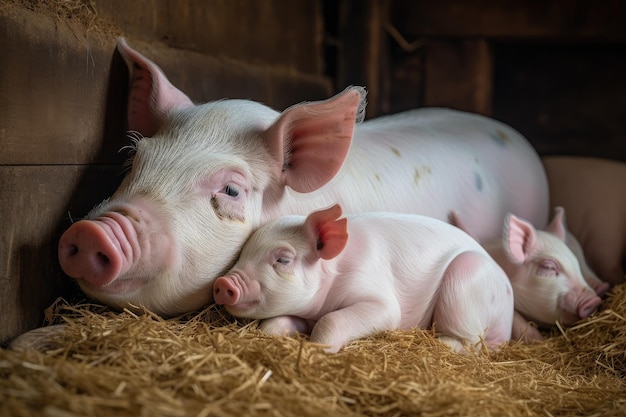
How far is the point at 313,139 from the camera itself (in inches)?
113

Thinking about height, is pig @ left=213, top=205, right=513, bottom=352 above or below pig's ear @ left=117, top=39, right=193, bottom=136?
below

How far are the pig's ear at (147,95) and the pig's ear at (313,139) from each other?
49cm

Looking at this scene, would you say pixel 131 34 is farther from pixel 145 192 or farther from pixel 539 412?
pixel 539 412

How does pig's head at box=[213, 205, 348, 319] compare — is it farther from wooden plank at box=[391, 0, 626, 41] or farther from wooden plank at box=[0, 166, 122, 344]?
wooden plank at box=[391, 0, 626, 41]

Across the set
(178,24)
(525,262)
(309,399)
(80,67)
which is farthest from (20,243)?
(525,262)

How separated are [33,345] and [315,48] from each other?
347cm

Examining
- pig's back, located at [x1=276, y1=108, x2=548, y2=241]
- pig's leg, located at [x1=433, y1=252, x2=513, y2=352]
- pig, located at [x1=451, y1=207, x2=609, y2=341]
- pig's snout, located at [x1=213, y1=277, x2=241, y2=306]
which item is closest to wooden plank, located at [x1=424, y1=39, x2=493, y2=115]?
pig's back, located at [x1=276, y1=108, x2=548, y2=241]

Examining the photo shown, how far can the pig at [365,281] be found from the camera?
2541 mm

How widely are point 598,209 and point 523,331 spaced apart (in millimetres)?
1402

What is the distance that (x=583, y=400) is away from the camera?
236 centimetres

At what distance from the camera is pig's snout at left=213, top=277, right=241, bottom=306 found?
8.02 ft

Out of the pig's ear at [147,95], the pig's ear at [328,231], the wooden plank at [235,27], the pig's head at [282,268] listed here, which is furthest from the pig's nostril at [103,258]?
the wooden plank at [235,27]

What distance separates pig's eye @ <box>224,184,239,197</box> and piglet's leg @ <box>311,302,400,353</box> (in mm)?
516

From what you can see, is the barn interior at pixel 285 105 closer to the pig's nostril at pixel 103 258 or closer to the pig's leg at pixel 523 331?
the pig's leg at pixel 523 331
